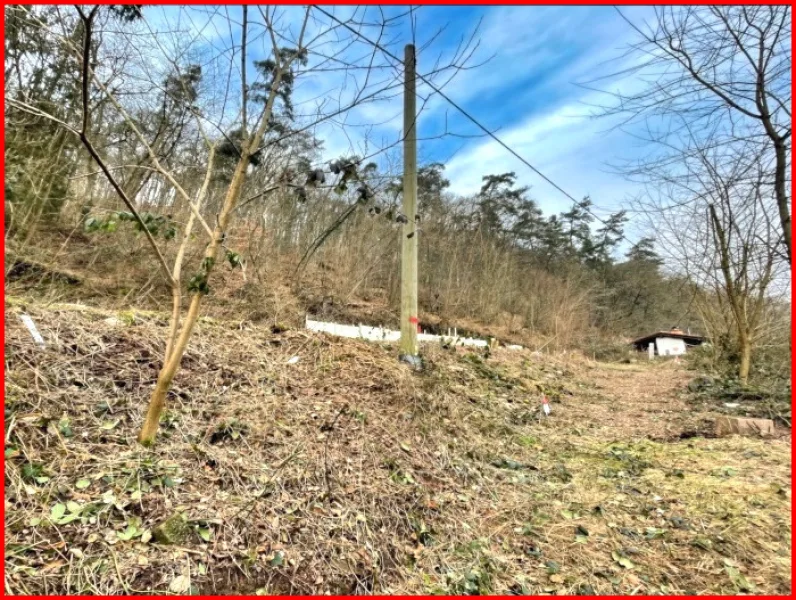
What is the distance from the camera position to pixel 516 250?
Result: 23328 millimetres

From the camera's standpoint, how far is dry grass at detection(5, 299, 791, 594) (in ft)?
6.18

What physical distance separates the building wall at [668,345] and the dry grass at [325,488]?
87.2 ft

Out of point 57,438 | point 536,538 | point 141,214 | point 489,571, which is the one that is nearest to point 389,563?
point 489,571

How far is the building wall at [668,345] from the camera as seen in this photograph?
26.5m

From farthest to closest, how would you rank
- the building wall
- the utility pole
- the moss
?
the building wall, the utility pole, the moss

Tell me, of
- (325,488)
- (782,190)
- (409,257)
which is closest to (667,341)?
(409,257)

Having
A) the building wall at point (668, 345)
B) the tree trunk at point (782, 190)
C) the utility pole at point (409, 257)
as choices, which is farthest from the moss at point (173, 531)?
the building wall at point (668, 345)

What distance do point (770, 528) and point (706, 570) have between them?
74cm

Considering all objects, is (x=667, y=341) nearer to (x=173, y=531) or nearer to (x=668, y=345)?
(x=668, y=345)

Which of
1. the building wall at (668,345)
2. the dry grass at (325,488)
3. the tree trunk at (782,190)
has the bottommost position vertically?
the dry grass at (325,488)

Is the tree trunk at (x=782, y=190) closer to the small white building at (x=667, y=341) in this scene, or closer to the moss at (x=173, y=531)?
the moss at (x=173, y=531)

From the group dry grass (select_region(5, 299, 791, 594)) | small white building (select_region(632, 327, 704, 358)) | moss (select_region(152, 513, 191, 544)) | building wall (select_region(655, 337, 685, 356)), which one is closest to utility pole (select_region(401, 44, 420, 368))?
dry grass (select_region(5, 299, 791, 594))

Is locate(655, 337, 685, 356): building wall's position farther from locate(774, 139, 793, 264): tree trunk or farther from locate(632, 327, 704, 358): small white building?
locate(774, 139, 793, 264): tree trunk

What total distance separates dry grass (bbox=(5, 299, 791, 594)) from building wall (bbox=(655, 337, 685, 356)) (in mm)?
26573
